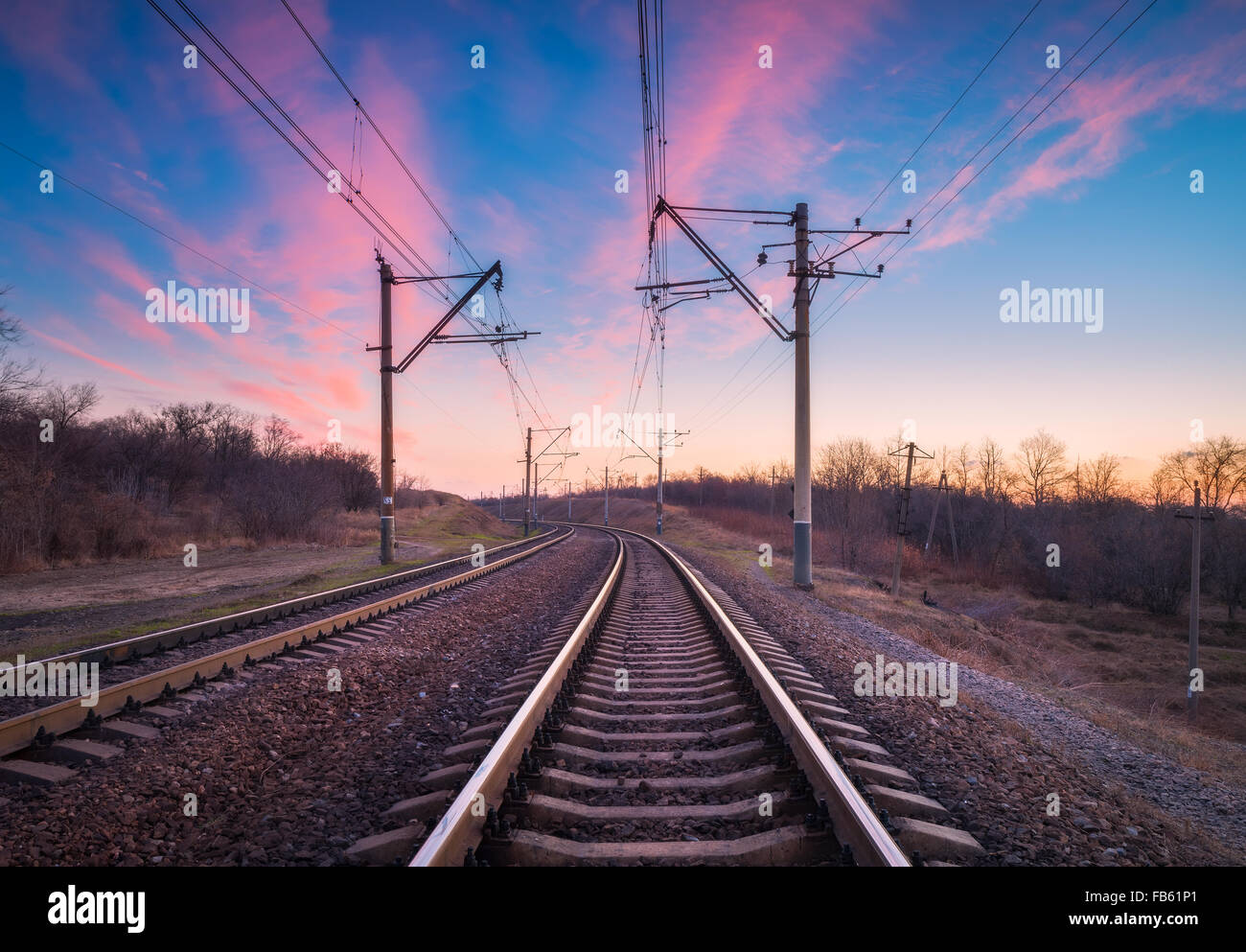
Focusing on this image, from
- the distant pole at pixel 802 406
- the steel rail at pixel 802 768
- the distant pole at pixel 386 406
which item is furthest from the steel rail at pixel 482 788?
the distant pole at pixel 386 406

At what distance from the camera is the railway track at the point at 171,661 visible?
3.96 metres

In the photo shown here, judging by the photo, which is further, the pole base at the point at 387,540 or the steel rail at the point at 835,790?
the pole base at the point at 387,540

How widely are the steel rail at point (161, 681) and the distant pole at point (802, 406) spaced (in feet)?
33.4

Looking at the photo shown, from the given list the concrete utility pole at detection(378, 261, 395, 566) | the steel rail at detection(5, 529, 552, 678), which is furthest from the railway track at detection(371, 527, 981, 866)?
the concrete utility pole at detection(378, 261, 395, 566)

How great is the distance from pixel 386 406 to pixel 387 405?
0.21 feet

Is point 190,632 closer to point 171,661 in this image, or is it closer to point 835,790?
point 171,661

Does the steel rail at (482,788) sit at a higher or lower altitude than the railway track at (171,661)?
higher

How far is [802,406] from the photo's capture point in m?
15.3

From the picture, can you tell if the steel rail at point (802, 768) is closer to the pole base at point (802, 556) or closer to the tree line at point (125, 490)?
the pole base at point (802, 556)

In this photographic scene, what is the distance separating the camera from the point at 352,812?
341cm

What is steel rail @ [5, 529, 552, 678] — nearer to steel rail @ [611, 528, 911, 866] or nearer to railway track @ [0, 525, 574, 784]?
railway track @ [0, 525, 574, 784]

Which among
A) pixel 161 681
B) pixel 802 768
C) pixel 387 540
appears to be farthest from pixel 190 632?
pixel 387 540

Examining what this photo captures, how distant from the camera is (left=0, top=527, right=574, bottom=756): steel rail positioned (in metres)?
4.00

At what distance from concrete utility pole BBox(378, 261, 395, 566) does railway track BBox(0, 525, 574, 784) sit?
6528mm
